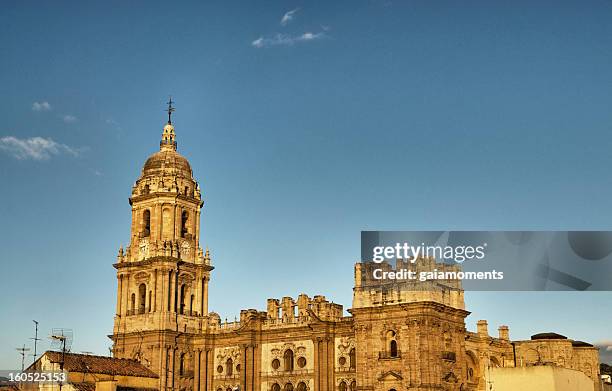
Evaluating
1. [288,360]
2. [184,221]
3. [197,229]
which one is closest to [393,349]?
[288,360]

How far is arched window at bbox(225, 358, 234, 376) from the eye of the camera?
8181 centimetres

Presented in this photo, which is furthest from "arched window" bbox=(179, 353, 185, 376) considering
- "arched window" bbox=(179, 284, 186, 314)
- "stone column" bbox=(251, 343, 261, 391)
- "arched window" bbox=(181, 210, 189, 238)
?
"arched window" bbox=(181, 210, 189, 238)

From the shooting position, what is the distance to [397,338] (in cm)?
6862

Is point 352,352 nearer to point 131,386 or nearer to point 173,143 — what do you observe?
point 131,386

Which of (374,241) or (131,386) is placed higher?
(374,241)

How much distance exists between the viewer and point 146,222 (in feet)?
287

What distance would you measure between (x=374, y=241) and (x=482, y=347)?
1611 cm

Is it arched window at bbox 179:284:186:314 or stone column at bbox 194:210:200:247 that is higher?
stone column at bbox 194:210:200:247

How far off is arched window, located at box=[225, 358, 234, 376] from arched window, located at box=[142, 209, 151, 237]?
15.1 m

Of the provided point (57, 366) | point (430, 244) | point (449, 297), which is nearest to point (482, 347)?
point (449, 297)

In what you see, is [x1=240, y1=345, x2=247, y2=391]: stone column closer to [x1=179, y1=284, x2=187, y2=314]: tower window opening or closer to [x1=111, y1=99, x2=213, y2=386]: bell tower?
[x1=111, y1=99, x2=213, y2=386]: bell tower

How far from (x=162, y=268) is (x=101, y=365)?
11.0 m

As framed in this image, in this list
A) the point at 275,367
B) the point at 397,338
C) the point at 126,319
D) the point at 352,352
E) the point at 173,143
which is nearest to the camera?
the point at 397,338

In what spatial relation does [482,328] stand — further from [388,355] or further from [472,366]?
[388,355]
